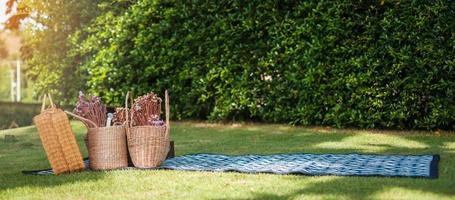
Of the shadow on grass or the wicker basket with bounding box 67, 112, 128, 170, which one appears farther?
the wicker basket with bounding box 67, 112, 128, 170

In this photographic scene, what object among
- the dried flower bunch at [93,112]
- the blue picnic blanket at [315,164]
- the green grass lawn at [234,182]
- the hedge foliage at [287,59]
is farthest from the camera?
the hedge foliage at [287,59]

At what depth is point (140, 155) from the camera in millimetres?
5008

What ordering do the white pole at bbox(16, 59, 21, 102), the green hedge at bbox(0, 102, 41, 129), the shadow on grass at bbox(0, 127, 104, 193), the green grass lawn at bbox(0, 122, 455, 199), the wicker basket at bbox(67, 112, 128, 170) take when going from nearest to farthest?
the green grass lawn at bbox(0, 122, 455, 199)
the shadow on grass at bbox(0, 127, 104, 193)
the wicker basket at bbox(67, 112, 128, 170)
the green hedge at bbox(0, 102, 41, 129)
the white pole at bbox(16, 59, 21, 102)

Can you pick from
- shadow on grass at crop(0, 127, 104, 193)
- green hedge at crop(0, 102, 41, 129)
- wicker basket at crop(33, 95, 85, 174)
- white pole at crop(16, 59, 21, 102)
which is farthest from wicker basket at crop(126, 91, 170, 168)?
white pole at crop(16, 59, 21, 102)

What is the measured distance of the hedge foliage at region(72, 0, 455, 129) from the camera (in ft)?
24.1

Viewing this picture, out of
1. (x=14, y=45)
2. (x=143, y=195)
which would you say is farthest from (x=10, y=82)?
(x=143, y=195)

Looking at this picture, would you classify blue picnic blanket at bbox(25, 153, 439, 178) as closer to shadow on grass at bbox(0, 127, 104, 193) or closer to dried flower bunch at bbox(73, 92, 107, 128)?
shadow on grass at bbox(0, 127, 104, 193)

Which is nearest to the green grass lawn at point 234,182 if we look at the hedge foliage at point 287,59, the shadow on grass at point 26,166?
the shadow on grass at point 26,166

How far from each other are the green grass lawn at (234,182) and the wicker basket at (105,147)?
18 centimetres

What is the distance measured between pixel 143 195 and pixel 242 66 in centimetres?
455

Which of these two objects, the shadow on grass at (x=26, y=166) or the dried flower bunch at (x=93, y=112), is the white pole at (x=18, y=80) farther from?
the dried flower bunch at (x=93, y=112)

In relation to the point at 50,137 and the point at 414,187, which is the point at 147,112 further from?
the point at 414,187

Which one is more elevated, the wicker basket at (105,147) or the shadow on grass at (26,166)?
the wicker basket at (105,147)

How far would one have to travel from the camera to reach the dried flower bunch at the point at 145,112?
5.15 m
